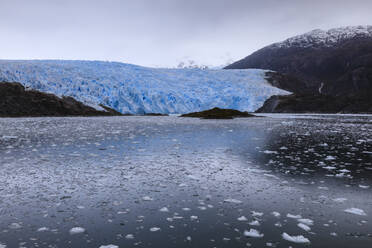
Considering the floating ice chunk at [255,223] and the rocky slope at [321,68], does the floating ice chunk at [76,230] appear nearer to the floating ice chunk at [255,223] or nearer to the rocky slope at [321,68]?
the floating ice chunk at [255,223]

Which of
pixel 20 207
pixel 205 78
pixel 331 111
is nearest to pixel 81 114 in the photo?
pixel 205 78

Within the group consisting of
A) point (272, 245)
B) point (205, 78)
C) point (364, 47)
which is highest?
point (364, 47)

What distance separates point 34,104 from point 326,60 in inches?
5614

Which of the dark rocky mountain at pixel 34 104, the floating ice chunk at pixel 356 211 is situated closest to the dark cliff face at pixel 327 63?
the dark rocky mountain at pixel 34 104

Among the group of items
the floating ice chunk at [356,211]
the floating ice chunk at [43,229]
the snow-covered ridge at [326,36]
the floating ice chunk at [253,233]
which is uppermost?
the snow-covered ridge at [326,36]

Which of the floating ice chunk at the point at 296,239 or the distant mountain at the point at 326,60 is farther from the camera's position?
the distant mountain at the point at 326,60

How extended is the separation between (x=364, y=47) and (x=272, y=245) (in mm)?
169748

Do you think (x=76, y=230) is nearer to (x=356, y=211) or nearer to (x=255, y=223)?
(x=255, y=223)

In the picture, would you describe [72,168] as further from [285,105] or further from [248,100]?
[285,105]

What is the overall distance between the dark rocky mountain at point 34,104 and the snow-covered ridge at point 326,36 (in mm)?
165115

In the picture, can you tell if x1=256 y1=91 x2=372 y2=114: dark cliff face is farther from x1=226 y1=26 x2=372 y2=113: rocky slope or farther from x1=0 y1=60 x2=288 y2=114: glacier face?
x1=0 y1=60 x2=288 y2=114: glacier face

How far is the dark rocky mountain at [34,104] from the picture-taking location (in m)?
36.1

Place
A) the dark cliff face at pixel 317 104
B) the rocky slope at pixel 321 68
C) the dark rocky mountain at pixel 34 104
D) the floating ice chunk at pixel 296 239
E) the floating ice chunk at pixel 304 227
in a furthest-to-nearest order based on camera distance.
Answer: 1. the rocky slope at pixel 321 68
2. the dark cliff face at pixel 317 104
3. the dark rocky mountain at pixel 34 104
4. the floating ice chunk at pixel 304 227
5. the floating ice chunk at pixel 296 239

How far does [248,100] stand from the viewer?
51031 millimetres
